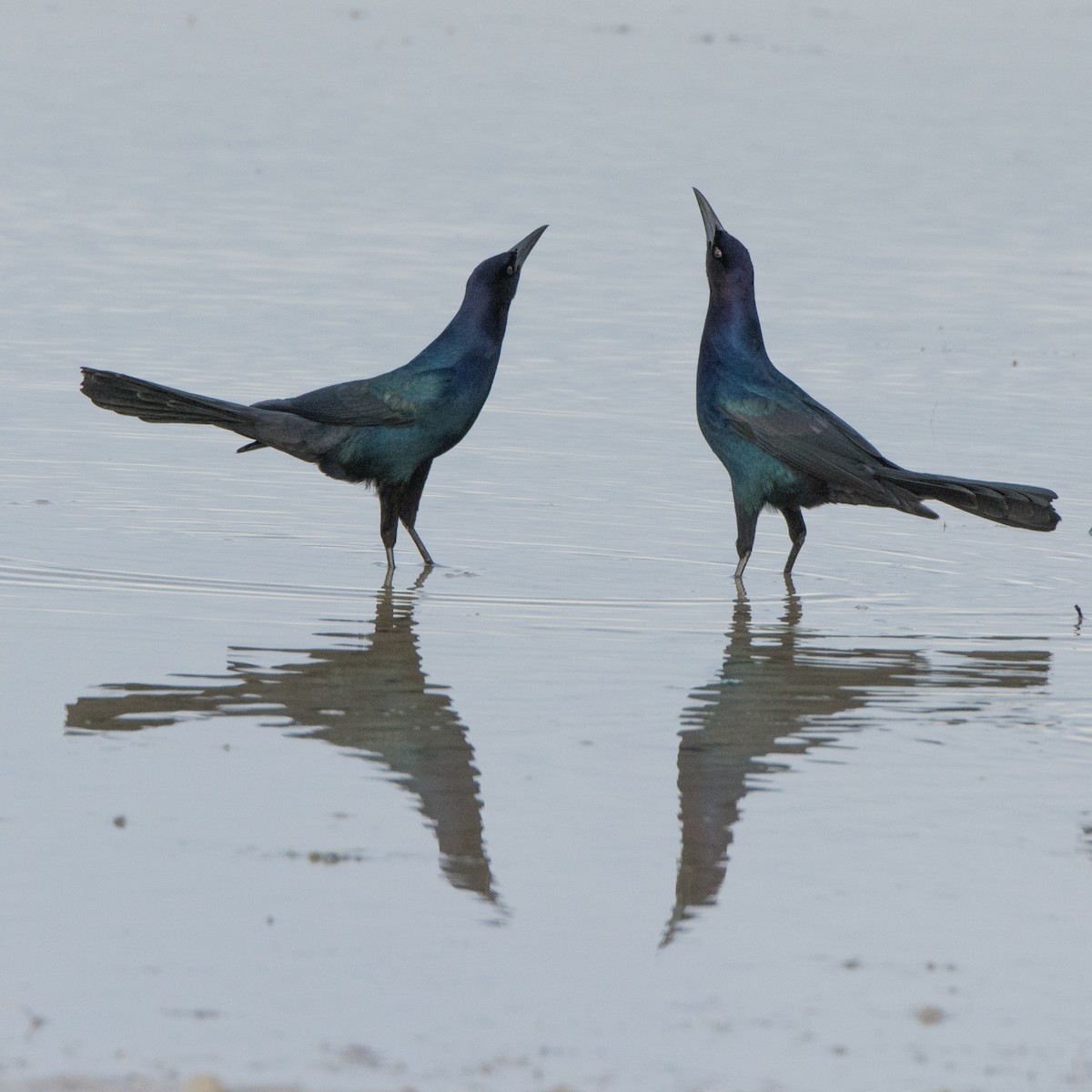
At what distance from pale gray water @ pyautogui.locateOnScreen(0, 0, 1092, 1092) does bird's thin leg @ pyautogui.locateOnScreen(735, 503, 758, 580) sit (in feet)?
0.30

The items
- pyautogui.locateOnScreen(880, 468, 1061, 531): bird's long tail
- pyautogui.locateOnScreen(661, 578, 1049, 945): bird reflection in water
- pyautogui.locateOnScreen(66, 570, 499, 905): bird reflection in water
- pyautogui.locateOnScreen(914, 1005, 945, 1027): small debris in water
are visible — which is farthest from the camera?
pyautogui.locateOnScreen(880, 468, 1061, 531): bird's long tail

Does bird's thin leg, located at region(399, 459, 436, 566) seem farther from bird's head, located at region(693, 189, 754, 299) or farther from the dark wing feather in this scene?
bird's head, located at region(693, 189, 754, 299)

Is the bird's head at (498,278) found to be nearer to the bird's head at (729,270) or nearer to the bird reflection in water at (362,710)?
the bird's head at (729,270)

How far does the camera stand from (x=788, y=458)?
8391 millimetres

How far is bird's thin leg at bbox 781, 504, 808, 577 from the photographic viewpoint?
28.4 feet

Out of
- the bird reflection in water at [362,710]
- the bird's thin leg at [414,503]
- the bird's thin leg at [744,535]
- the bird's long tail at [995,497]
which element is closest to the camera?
the bird reflection in water at [362,710]

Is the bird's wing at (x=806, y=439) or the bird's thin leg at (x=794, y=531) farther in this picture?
the bird's thin leg at (x=794, y=531)

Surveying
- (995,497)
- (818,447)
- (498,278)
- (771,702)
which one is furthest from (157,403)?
(995,497)

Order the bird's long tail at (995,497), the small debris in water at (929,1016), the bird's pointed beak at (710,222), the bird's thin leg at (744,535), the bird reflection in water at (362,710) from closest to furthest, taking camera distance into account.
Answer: the small debris in water at (929,1016) < the bird reflection in water at (362,710) < the bird's long tail at (995,497) < the bird's thin leg at (744,535) < the bird's pointed beak at (710,222)

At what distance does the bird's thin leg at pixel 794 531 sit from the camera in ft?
28.4

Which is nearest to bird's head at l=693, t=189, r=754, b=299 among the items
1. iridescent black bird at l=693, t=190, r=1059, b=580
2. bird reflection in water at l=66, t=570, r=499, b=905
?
iridescent black bird at l=693, t=190, r=1059, b=580

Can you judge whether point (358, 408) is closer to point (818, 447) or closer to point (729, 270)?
point (729, 270)

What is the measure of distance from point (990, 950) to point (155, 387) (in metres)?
4.67

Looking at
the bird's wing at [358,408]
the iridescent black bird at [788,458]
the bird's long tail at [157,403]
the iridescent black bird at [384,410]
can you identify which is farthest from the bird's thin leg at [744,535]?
the bird's long tail at [157,403]
